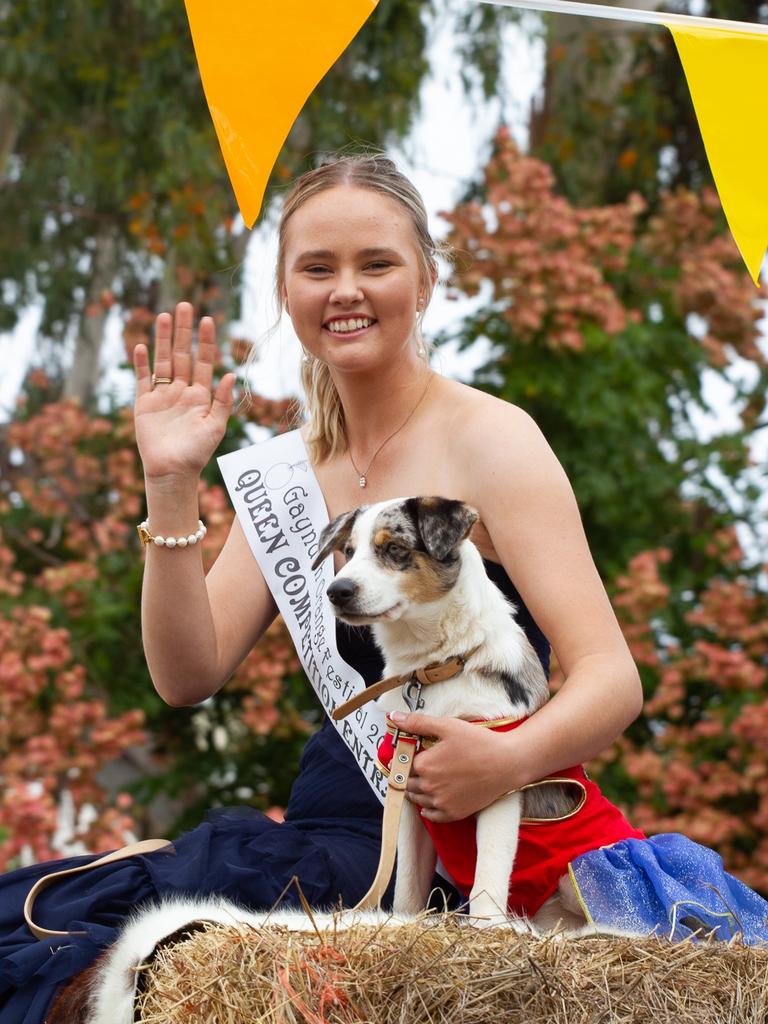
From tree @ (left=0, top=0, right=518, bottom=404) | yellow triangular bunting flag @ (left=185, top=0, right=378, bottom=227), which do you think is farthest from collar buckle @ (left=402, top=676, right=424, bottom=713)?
tree @ (left=0, top=0, right=518, bottom=404)

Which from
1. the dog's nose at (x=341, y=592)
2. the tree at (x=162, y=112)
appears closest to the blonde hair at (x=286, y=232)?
the dog's nose at (x=341, y=592)

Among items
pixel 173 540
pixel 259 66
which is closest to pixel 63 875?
pixel 173 540

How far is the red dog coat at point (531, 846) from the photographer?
226cm

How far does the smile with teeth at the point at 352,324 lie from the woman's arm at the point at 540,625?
0.28 m

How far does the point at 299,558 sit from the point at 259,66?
103 centimetres

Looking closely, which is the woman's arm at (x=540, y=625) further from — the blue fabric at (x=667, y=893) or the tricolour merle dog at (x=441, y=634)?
the blue fabric at (x=667, y=893)

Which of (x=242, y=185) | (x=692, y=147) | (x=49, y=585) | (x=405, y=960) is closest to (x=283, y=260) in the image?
(x=242, y=185)

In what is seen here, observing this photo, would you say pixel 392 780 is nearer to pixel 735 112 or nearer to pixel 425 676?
pixel 425 676

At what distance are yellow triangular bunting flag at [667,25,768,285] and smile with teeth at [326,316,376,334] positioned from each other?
2.62 ft

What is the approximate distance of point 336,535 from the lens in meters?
2.50

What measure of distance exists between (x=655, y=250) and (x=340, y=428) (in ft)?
16.5

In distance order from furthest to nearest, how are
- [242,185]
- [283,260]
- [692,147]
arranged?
[692,147], [283,260], [242,185]

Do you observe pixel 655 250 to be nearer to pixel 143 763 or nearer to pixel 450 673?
pixel 143 763

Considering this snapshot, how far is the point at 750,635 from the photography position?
6.12 meters
